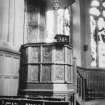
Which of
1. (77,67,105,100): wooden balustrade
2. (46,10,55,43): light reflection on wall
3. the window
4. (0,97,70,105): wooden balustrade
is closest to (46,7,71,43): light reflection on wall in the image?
(46,10,55,43): light reflection on wall

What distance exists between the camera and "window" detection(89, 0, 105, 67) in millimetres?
12763

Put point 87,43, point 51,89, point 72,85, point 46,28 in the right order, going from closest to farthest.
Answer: point 51,89, point 72,85, point 46,28, point 87,43

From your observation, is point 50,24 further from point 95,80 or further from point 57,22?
point 95,80

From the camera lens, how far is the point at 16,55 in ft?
24.6

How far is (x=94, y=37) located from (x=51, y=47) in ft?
20.7

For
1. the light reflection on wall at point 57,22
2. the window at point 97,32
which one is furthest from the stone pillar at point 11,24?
the window at point 97,32

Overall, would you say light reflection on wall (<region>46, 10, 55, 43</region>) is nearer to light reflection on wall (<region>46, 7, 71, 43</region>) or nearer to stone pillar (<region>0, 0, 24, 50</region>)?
light reflection on wall (<region>46, 7, 71, 43</region>)

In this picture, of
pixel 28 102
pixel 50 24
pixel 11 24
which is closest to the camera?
pixel 28 102

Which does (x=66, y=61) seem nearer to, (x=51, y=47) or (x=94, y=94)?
(x=51, y=47)

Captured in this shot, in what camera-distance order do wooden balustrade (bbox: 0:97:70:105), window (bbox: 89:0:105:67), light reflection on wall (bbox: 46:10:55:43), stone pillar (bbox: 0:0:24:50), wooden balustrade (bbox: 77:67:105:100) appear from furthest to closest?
window (bbox: 89:0:105:67) → wooden balustrade (bbox: 77:67:105:100) → light reflection on wall (bbox: 46:10:55:43) → stone pillar (bbox: 0:0:24:50) → wooden balustrade (bbox: 0:97:70:105)

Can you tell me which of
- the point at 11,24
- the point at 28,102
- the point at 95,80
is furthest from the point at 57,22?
the point at 28,102

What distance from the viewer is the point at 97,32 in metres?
13.0

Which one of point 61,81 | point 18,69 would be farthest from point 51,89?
point 18,69

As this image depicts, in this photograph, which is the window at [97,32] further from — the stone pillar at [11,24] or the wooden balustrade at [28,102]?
the wooden balustrade at [28,102]
